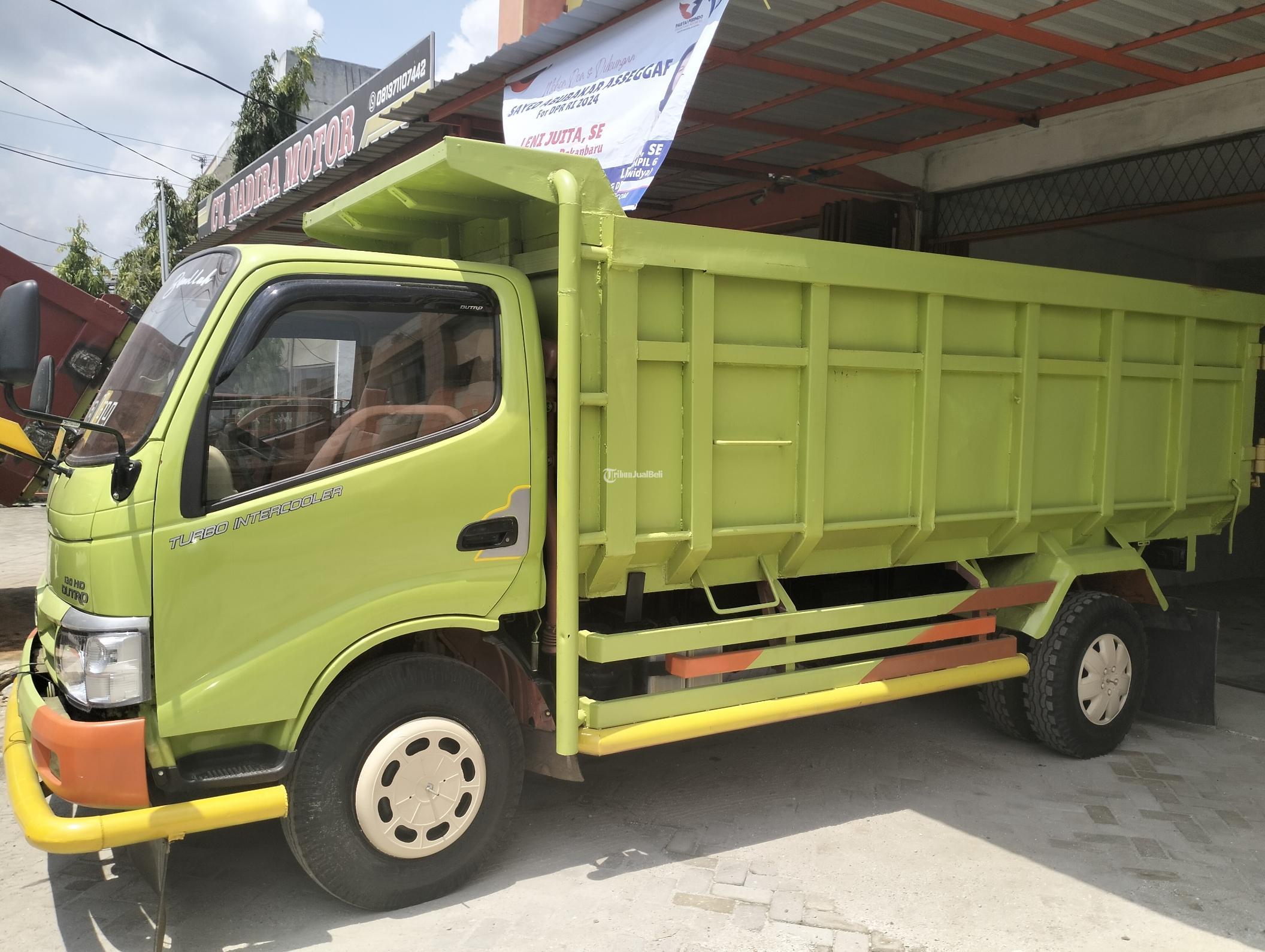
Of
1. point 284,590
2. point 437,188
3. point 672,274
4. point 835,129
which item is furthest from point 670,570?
point 835,129

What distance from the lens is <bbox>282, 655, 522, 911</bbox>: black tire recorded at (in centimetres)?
353

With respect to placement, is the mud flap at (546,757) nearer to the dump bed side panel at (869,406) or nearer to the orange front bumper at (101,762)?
the dump bed side panel at (869,406)

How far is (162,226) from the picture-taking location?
2939 cm

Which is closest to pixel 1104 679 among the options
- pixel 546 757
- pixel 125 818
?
pixel 546 757

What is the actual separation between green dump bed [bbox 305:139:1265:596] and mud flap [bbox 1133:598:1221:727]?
2.00 ft

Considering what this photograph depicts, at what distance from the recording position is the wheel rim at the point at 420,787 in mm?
3604

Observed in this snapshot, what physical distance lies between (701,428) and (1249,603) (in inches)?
330

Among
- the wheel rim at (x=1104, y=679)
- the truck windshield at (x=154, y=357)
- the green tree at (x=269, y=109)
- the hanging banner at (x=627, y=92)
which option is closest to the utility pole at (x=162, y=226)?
the green tree at (x=269, y=109)

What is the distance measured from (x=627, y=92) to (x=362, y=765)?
359cm

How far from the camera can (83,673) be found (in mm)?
3270

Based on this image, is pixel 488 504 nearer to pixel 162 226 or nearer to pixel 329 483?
pixel 329 483

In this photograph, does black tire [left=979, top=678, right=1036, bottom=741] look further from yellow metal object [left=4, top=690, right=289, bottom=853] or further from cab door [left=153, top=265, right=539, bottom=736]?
yellow metal object [left=4, top=690, right=289, bottom=853]

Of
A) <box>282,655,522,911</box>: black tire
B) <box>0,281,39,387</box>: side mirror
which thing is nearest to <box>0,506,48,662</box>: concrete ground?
<box>0,281,39,387</box>: side mirror

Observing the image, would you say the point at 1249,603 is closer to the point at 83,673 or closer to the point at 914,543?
the point at 914,543
